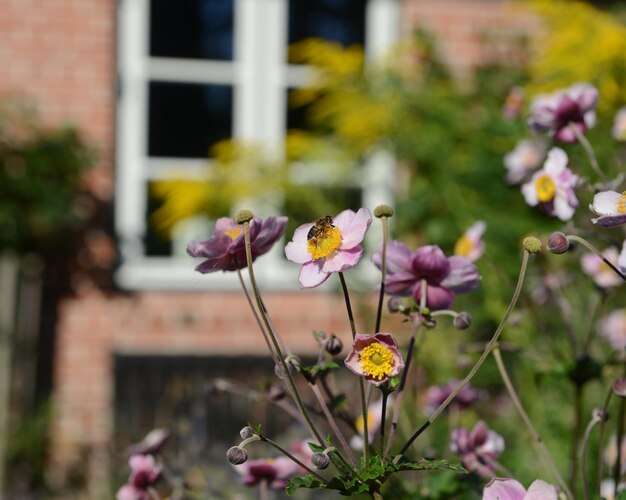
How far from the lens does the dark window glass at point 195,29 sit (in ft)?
19.5

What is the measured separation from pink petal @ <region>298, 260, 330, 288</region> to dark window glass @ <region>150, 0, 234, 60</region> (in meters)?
5.13

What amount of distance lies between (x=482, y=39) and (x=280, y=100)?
130 centimetres

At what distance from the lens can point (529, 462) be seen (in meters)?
2.70

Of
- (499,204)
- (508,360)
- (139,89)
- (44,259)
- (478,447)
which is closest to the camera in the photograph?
(478,447)

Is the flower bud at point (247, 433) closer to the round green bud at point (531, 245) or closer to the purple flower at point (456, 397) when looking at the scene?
the round green bud at point (531, 245)

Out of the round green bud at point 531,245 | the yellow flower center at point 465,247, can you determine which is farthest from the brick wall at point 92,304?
the round green bud at point 531,245

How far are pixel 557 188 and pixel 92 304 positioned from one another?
177 inches

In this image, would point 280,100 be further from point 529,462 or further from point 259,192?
point 529,462

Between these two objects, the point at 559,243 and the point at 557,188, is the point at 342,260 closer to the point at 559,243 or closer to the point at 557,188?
the point at 559,243

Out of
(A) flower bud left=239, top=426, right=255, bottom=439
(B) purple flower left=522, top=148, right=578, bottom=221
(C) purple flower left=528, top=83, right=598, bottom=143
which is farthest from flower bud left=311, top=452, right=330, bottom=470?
(C) purple flower left=528, top=83, right=598, bottom=143

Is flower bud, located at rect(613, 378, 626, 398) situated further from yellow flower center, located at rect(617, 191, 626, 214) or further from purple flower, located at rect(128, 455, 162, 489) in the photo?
purple flower, located at rect(128, 455, 162, 489)

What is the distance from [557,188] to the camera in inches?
49.6

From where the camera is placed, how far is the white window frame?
566cm

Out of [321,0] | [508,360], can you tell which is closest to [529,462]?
[508,360]
